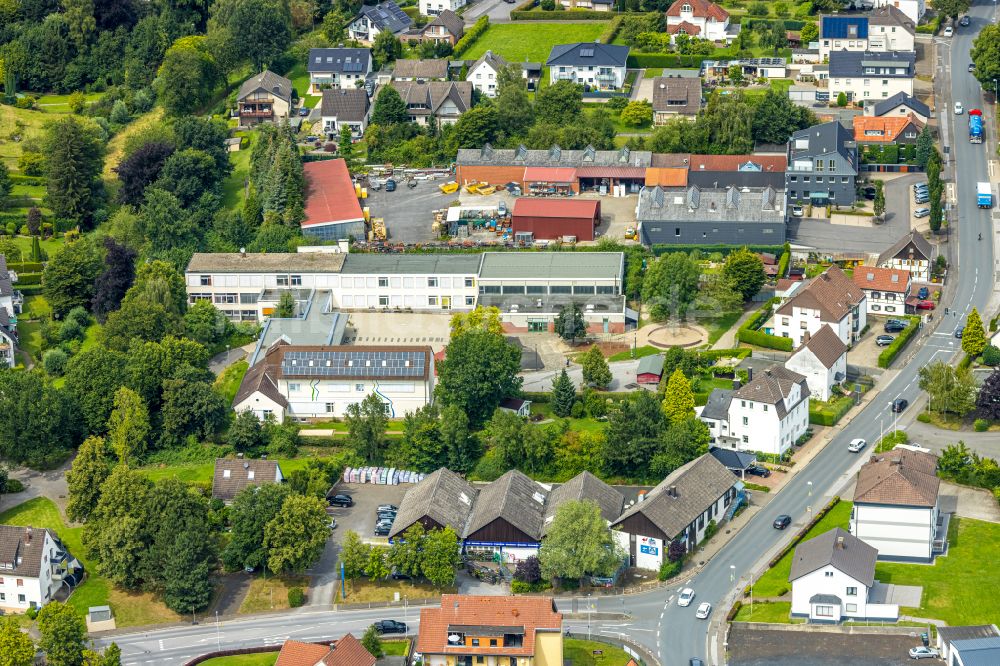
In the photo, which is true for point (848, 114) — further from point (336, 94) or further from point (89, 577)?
point (89, 577)

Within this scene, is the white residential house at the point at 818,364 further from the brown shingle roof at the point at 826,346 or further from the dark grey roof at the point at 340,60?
the dark grey roof at the point at 340,60

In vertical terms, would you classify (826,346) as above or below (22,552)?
above

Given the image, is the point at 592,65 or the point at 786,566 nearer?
the point at 786,566

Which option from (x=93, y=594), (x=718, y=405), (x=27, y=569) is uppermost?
(x=718, y=405)

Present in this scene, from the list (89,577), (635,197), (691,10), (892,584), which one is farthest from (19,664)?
(691,10)

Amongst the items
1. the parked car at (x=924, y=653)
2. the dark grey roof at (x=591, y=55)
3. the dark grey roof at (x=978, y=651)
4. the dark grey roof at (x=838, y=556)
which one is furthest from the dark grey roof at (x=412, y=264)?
the dark grey roof at (x=978, y=651)

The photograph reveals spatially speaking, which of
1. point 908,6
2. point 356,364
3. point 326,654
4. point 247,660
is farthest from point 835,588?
point 908,6

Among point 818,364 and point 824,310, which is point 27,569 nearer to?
point 818,364
